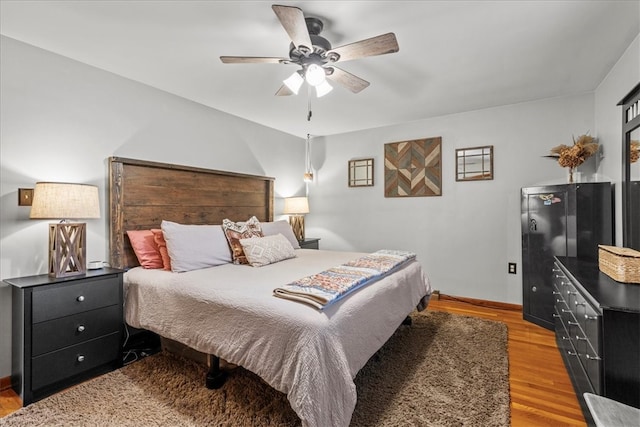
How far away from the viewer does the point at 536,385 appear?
6.89 ft

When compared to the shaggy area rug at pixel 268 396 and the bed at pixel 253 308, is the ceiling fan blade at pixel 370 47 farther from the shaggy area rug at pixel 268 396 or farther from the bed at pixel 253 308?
the shaggy area rug at pixel 268 396

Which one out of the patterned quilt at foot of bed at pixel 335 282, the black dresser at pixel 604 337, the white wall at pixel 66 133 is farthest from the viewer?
the white wall at pixel 66 133

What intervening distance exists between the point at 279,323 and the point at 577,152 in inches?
127

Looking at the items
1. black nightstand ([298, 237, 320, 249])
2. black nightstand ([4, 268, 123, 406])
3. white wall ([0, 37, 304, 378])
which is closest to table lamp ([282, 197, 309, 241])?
black nightstand ([298, 237, 320, 249])

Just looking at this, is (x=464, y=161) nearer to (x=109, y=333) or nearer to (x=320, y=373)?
(x=320, y=373)

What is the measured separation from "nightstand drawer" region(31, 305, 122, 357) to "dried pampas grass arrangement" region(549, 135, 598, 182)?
427 centimetres

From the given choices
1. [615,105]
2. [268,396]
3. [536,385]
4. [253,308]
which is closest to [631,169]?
[615,105]

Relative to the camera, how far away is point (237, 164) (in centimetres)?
396

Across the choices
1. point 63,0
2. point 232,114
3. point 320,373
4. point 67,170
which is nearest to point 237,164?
point 232,114

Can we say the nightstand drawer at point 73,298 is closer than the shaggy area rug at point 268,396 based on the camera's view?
No

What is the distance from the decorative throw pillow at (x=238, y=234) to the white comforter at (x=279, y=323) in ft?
0.74

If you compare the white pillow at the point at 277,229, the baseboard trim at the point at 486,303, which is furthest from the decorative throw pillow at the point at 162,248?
the baseboard trim at the point at 486,303

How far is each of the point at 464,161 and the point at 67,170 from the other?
4.18 meters

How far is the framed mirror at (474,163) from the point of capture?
3.76 meters
